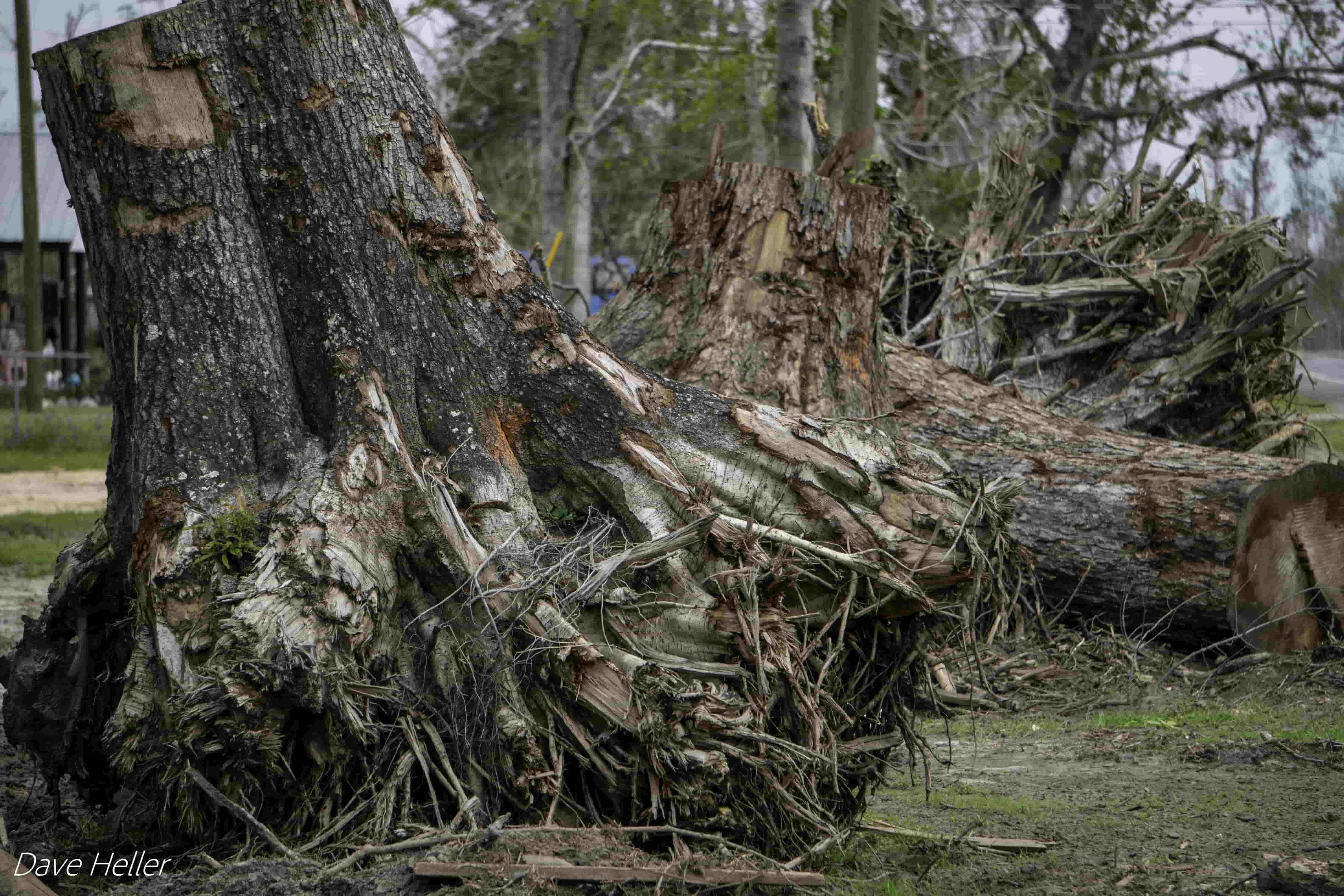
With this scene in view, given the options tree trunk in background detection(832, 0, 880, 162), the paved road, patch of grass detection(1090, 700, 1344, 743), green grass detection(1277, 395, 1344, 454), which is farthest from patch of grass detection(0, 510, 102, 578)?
the paved road

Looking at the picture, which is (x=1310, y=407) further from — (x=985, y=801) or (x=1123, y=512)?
(x=985, y=801)

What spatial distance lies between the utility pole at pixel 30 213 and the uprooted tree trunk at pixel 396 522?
58.5ft

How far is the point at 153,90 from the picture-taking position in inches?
126

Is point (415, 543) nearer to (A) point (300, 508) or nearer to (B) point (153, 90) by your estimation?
(A) point (300, 508)

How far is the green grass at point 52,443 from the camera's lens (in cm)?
1396

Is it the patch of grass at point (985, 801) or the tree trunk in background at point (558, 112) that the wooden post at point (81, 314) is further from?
the patch of grass at point (985, 801)

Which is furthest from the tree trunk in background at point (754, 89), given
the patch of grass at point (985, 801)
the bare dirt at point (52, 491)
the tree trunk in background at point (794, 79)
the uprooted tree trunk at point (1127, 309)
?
the patch of grass at point (985, 801)

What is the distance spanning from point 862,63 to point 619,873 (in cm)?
1134

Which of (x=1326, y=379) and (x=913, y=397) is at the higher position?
(x=913, y=397)

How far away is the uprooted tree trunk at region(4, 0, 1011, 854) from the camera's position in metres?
2.88

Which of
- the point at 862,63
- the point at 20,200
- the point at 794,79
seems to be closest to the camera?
the point at 794,79

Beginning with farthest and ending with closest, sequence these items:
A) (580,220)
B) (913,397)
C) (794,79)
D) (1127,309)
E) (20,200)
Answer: (20,200) < (580,220) < (794,79) < (1127,309) < (913,397)

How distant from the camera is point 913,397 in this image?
6.70 m

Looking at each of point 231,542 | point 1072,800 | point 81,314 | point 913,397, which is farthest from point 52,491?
point 81,314
